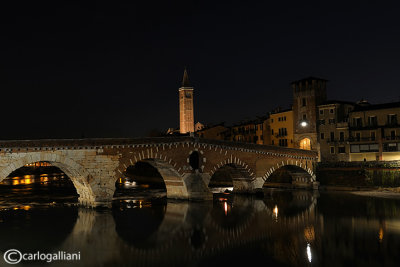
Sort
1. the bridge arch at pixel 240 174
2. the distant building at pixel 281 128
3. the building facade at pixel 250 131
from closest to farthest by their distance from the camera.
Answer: the bridge arch at pixel 240 174 → the distant building at pixel 281 128 → the building facade at pixel 250 131

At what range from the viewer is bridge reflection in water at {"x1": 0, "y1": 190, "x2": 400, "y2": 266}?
2086 cm

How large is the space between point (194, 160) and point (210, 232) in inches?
501

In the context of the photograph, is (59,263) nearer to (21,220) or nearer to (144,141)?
(21,220)

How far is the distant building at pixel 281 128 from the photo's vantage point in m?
65.4

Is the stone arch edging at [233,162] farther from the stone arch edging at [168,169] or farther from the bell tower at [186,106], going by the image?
the bell tower at [186,106]

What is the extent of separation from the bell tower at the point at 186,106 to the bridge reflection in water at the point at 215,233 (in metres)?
62.8

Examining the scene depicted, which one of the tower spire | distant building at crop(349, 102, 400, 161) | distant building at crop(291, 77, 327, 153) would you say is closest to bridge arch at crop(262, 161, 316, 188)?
distant building at crop(291, 77, 327, 153)

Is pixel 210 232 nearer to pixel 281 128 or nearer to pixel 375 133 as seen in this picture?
pixel 375 133

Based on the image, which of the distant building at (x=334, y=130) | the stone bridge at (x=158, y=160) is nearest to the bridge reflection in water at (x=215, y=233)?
the stone bridge at (x=158, y=160)

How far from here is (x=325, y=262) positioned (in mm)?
19797

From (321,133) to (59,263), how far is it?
1857 inches

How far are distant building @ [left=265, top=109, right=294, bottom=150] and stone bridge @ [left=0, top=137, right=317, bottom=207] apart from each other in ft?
49.5

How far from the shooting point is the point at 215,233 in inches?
1053

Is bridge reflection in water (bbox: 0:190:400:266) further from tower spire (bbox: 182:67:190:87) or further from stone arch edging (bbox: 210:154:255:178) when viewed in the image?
tower spire (bbox: 182:67:190:87)
